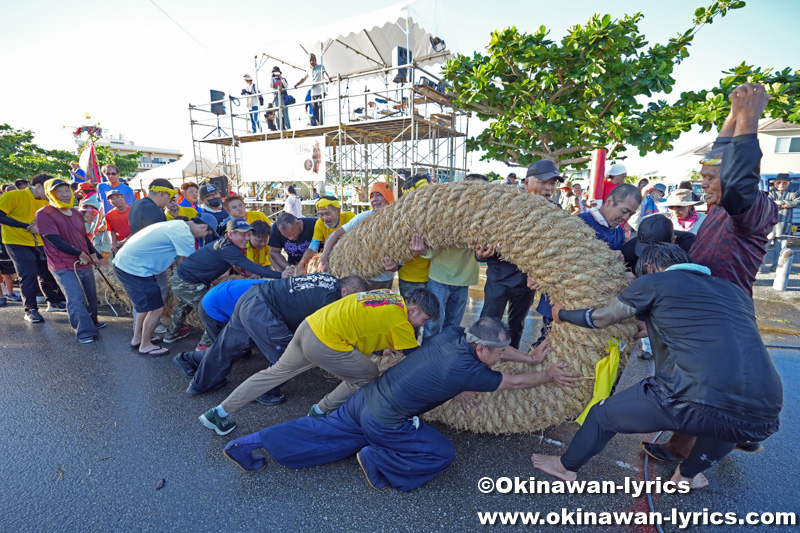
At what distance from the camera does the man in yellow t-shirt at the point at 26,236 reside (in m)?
4.47

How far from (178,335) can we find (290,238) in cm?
174

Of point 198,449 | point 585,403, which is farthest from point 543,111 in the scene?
point 198,449

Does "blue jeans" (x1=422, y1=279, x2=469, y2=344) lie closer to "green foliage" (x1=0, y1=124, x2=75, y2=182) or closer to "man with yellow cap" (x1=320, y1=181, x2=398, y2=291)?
"man with yellow cap" (x1=320, y1=181, x2=398, y2=291)

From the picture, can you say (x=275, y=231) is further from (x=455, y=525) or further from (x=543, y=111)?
(x=543, y=111)

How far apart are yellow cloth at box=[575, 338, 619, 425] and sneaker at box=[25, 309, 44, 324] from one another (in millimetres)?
6319

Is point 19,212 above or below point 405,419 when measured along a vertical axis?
above

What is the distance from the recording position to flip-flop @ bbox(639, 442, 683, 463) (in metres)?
2.32

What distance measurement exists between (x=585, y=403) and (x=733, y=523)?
0.84 meters

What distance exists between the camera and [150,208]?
14.2 feet

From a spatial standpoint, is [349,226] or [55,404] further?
[349,226]

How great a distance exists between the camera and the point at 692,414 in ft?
5.44

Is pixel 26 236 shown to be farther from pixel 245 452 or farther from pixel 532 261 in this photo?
pixel 532 261

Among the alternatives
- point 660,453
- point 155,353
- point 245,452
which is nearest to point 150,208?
point 155,353

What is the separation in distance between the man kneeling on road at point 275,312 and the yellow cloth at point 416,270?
75cm
